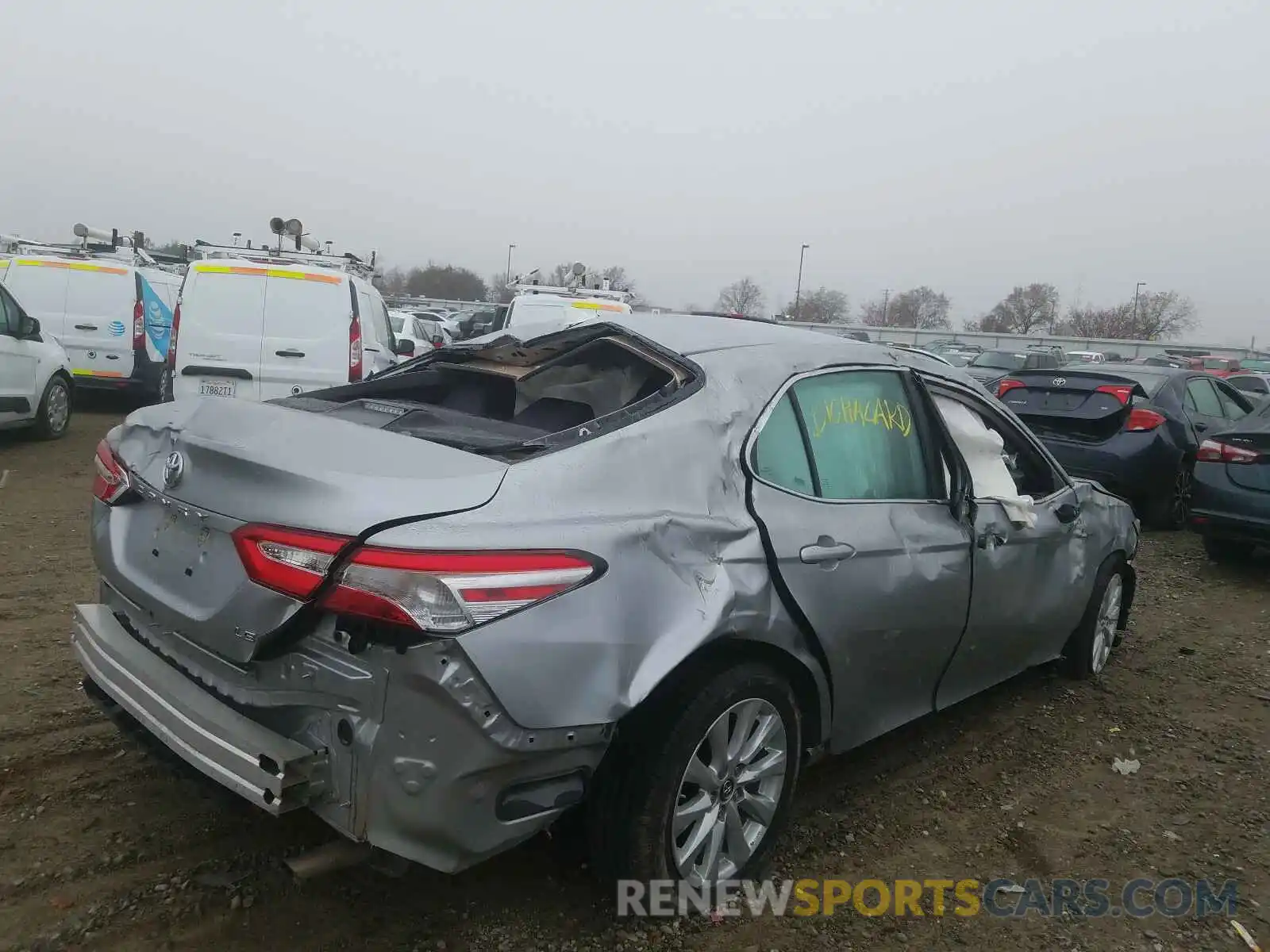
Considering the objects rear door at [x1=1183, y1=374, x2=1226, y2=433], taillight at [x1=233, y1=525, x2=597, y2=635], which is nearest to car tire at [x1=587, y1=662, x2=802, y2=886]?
taillight at [x1=233, y1=525, x2=597, y2=635]

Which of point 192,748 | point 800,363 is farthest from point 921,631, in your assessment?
point 192,748

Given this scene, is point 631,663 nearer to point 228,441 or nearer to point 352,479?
point 352,479

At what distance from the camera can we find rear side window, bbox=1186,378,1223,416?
9297mm

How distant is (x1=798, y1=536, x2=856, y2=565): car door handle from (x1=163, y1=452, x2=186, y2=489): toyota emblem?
169 centimetres

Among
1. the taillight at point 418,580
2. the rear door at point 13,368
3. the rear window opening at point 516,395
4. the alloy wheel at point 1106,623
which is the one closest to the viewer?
the taillight at point 418,580

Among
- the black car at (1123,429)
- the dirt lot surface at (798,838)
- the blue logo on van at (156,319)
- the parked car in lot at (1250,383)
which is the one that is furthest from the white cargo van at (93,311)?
the parked car in lot at (1250,383)

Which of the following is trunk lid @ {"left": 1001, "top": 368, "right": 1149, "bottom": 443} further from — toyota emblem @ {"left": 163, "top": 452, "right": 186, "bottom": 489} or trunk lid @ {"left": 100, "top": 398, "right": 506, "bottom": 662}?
toyota emblem @ {"left": 163, "top": 452, "right": 186, "bottom": 489}

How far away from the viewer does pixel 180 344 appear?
8625 mm

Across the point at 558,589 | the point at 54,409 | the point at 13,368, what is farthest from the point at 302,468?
the point at 54,409

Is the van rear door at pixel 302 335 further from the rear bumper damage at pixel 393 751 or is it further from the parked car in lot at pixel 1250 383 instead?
the parked car in lot at pixel 1250 383

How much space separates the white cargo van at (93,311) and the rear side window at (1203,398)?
1136 cm

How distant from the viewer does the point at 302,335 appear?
344 inches

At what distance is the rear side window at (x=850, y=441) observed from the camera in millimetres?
2951

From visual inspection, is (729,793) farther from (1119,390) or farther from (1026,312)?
(1026,312)
